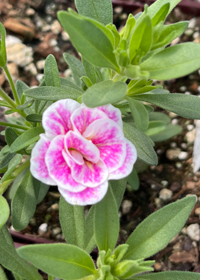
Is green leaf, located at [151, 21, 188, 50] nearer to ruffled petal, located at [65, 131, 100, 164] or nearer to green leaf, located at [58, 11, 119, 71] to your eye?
green leaf, located at [58, 11, 119, 71]

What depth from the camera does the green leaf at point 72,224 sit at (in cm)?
114

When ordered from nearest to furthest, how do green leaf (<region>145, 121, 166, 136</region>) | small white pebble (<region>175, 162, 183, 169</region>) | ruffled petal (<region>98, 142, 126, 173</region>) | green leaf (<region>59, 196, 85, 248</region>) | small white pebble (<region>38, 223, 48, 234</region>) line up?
1. ruffled petal (<region>98, 142, 126, 173</region>)
2. green leaf (<region>59, 196, 85, 248</region>)
3. green leaf (<region>145, 121, 166, 136</region>)
4. small white pebble (<region>38, 223, 48, 234</region>)
5. small white pebble (<region>175, 162, 183, 169</region>)

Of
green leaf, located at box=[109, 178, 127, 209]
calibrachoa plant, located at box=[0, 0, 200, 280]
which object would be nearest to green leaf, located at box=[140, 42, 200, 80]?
calibrachoa plant, located at box=[0, 0, 200, 280]

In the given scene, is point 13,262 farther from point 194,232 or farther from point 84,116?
point 194,232

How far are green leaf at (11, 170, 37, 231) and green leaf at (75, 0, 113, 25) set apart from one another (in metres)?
0.69

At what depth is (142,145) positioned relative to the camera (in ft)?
3.81

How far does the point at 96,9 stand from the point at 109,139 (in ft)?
1.62

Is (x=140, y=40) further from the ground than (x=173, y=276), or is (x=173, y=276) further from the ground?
(x=140, y=40)

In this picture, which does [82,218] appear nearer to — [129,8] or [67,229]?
[67,229]

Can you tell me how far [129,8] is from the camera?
7.76ft

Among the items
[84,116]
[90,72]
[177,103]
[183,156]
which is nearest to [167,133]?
[183,156]

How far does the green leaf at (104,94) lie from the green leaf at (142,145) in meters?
0.26

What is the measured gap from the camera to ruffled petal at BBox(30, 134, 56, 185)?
34.0 inches

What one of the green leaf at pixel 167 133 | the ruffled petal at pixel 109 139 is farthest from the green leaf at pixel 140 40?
the green leaf at pixel 167 133
